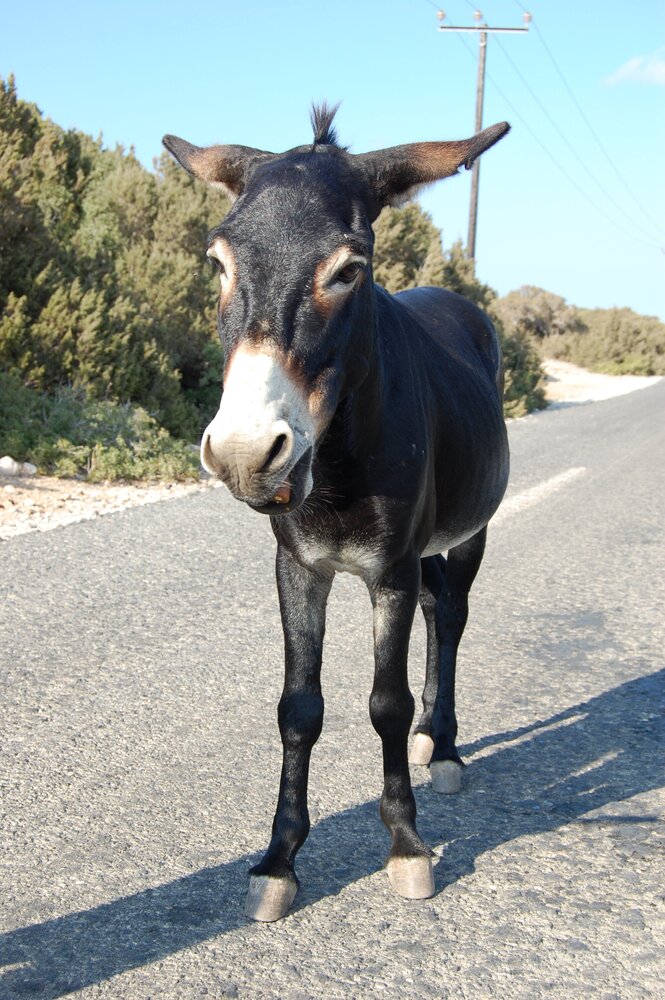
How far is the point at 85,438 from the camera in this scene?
10477 millimetres

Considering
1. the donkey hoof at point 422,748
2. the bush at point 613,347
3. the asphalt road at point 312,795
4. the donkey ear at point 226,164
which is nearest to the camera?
the asphalt road at point 312,795

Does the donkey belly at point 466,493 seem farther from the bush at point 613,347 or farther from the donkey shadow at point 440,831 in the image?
the bush at point 613,347

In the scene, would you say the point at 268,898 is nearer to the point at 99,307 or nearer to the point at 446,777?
the point at 446,777

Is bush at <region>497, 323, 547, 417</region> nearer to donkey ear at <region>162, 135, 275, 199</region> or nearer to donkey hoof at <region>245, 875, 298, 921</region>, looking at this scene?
donkey ear at <region>162, 135, 275, 199</region>

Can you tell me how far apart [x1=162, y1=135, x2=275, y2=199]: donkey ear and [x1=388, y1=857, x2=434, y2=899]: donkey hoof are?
2018mm

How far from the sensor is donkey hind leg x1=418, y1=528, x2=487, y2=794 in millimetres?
3805

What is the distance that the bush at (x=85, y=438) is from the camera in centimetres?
990

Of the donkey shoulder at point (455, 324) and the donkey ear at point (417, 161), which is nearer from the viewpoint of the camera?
the donkey ear at point (417, 161)

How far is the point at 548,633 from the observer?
5789 mm

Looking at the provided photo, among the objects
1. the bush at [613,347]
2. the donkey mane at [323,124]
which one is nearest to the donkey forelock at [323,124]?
the donkey mane at [323,124]

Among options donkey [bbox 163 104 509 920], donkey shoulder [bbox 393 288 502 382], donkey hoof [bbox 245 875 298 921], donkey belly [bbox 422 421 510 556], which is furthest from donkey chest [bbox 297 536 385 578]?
donkey shoulder [bbox 393 288 502 382]

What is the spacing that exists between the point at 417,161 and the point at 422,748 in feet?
7.33

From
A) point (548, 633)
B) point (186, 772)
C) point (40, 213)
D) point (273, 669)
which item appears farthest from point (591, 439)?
point (186, 772)

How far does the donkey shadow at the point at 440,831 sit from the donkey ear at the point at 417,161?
6.54 ft
